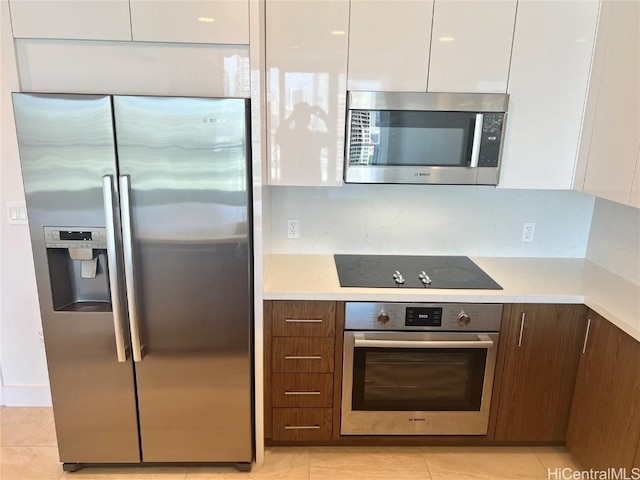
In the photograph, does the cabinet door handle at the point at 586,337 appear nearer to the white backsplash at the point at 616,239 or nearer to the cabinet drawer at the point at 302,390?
the white backsplash at the point at 616,239

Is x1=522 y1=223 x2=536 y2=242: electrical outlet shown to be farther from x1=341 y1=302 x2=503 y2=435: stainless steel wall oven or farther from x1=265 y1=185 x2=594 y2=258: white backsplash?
x1=341 y1=302 x2=503 y2=435: stainless steel wall oven

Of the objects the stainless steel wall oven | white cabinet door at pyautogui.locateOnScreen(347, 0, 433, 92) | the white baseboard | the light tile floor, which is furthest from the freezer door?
the white baseboard

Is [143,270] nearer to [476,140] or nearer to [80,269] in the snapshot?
[80,269]

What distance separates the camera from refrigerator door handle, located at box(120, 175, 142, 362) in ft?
5.97

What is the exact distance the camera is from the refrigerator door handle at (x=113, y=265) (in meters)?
1.81

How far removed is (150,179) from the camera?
1839 millimetres

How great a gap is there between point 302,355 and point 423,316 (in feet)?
1.95

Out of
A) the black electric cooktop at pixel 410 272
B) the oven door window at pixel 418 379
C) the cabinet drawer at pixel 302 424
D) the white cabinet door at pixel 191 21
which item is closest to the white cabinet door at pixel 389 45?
the white cabinet door at pixel 191 21

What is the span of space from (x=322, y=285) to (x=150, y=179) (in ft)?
2.89

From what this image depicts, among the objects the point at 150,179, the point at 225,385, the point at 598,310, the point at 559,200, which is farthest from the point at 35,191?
the point at 559,200

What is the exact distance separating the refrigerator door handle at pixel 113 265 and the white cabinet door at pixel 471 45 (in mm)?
1449

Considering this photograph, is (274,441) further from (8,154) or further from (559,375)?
(8,154)

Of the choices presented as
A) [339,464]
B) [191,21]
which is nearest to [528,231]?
[339,464]

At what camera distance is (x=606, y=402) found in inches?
78.4
